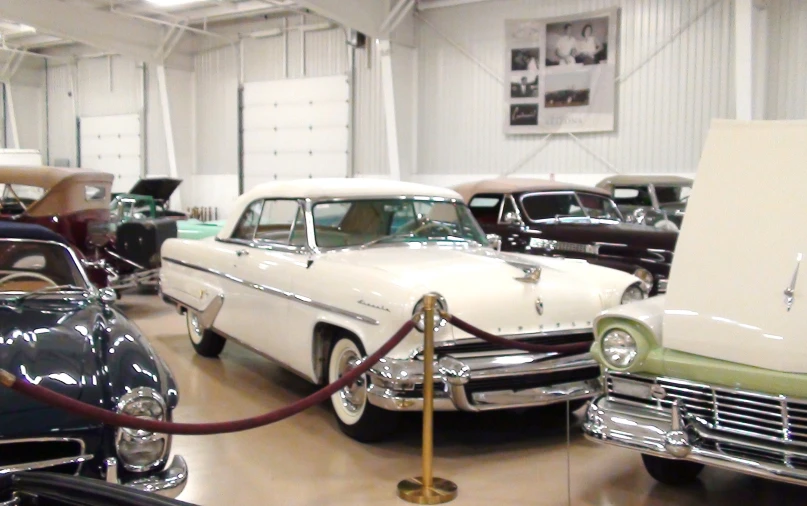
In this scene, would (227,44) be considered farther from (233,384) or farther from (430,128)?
(233,384)

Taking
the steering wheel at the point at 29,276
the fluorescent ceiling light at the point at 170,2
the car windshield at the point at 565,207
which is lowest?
the steering wheel at the point at 29,276

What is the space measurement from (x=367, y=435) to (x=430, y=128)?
38.2ft

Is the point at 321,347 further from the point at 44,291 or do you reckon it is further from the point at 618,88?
the point at 618,88

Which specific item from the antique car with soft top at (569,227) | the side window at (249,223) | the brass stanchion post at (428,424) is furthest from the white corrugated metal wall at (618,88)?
the brass stanchion post at (428,424)

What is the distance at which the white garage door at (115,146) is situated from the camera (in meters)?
21.2

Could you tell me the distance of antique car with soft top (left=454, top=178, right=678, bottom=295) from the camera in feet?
23.3

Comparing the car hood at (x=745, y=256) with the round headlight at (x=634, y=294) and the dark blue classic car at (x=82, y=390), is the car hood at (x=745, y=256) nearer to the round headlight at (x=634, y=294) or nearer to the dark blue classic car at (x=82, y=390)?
the round headlight at (x=634, y=294)

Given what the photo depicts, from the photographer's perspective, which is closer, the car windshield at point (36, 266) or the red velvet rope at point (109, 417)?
the red velvet rope at point (109, 417)

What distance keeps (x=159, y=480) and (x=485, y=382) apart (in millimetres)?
1882

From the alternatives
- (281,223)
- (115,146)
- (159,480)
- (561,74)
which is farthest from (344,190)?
(115,146)

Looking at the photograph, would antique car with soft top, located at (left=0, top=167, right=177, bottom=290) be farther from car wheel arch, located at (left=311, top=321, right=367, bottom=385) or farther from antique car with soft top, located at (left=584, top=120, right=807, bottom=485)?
antique car with soft top, located at (left=584, top=120, right=807, bottom=485)

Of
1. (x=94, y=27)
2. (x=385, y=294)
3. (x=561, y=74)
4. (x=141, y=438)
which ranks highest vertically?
(x=94, y=27)

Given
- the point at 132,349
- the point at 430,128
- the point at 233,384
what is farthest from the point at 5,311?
the point at 430,128

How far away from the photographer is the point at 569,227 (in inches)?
304
